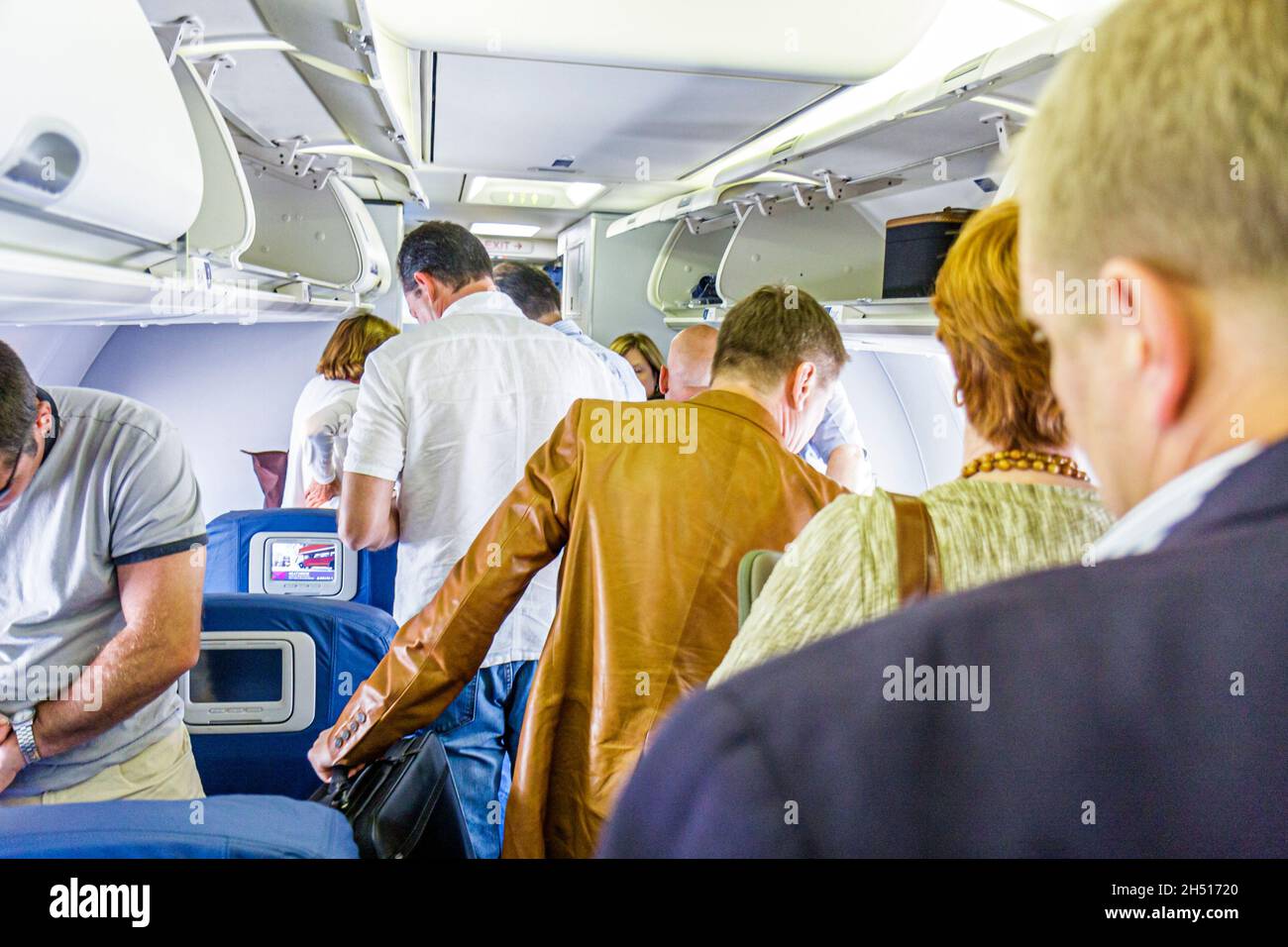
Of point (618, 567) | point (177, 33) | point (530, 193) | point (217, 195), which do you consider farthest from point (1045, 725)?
point (530, 193)

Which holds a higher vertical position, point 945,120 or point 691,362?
point 945,120

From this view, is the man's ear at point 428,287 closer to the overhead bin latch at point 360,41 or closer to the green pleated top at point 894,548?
the overhead bin latch at point 360,41

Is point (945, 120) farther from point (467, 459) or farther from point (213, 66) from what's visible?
point (213, 66)

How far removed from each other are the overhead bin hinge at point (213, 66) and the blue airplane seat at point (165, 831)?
2.65m

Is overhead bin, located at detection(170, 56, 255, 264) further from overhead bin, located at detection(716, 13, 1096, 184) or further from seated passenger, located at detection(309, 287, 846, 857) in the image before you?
overhead bin, located at detection(716, 13, 1096, 184)

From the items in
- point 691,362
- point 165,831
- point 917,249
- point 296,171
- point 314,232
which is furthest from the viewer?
point 314,232

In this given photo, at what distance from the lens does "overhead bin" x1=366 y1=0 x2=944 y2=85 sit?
2537mm

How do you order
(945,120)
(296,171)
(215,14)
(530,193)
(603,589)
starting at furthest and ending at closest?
(530,193) < (296,171) < (945,120) < (215,14) < (603,589)

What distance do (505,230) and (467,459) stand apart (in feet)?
21.3

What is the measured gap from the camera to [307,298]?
480 centimetres

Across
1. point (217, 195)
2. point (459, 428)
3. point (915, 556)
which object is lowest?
point (915, 556)

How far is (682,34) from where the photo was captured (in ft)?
8.69

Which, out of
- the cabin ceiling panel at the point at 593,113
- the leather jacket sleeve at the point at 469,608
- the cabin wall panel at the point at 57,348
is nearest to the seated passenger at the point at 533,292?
the cabin ceiling panel at the point at 593,113
